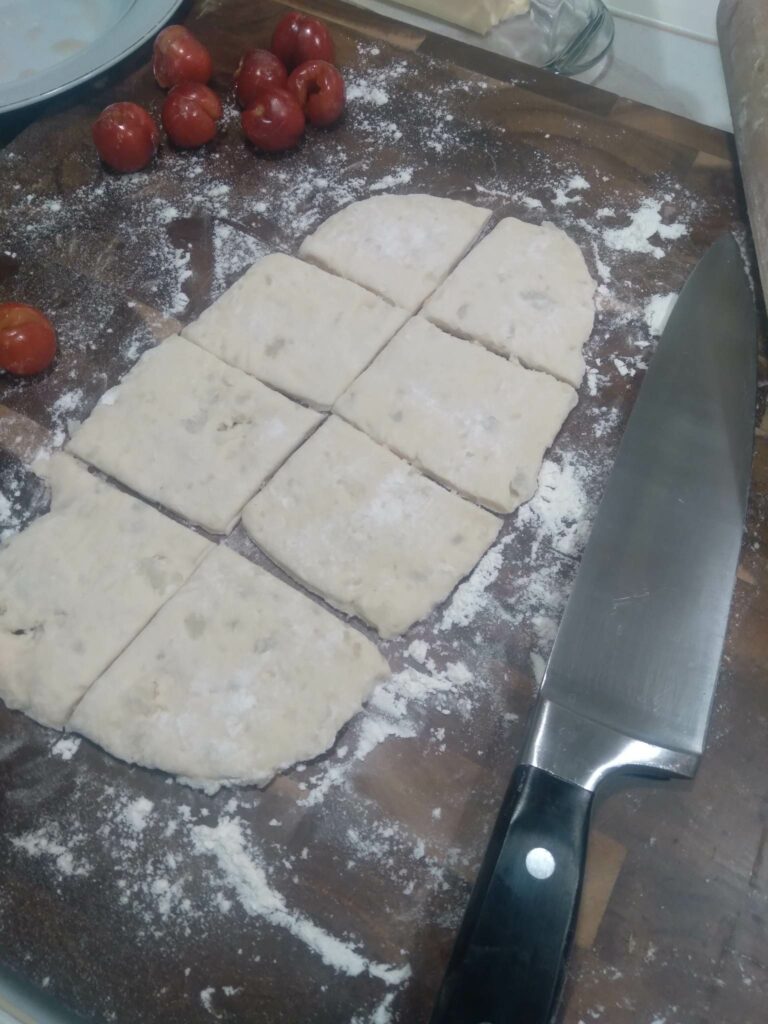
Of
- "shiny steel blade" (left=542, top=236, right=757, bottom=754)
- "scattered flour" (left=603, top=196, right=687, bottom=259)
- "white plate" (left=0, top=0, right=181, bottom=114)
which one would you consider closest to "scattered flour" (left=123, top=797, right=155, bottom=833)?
"shiny steel blade" (left=542, top=236, right=757, bottom=754)

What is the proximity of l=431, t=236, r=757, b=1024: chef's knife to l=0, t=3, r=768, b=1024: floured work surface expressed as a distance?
0.30 ft

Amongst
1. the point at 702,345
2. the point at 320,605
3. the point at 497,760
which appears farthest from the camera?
the point at 702,345

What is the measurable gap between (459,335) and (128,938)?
1264mm

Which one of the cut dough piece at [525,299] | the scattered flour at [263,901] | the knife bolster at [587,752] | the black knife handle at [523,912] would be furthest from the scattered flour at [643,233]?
the scattered flour at [263,901]

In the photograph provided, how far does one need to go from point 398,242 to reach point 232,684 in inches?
40.9

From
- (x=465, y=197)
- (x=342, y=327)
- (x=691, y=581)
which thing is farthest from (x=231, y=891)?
(x=465, y=197)

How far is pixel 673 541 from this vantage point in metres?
1.37

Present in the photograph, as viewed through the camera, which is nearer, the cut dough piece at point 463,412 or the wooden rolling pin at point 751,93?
the cut dough piece at point 463,412

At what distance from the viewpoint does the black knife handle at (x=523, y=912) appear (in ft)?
3.32

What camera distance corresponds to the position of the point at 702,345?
1560mm

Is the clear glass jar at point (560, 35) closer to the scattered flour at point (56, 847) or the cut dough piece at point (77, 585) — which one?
the cut dough piece at point (77, 585)

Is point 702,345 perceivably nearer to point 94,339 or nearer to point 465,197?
point 465,197

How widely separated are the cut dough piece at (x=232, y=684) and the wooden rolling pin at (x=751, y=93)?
118cm

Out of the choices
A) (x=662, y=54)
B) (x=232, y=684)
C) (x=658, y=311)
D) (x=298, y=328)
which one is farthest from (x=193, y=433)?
(x=662, y=54)
